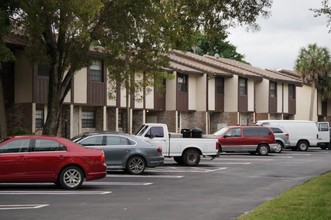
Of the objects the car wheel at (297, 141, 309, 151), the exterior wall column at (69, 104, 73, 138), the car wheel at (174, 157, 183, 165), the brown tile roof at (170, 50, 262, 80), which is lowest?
the car wheel at (174, 157, 183, 165)

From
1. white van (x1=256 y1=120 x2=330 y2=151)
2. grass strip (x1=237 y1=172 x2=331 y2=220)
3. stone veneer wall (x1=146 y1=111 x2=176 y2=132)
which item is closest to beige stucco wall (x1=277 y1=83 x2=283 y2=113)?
stone veneer wall (x1=146 y1=111 x2=176 y2=132)

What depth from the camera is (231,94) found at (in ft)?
164

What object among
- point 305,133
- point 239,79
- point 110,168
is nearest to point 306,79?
point 239,79

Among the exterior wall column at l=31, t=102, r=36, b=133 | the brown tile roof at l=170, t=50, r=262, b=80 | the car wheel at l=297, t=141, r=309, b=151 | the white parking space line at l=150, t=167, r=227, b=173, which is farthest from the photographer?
the brown tile roof at l=170, t=50, r=262, b=80

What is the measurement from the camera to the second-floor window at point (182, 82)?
44553mm

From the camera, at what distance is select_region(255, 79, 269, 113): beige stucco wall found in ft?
177

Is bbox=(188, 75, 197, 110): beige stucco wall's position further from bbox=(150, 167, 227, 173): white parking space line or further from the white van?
bbox=(150, 167, 227, 173): white parking space line

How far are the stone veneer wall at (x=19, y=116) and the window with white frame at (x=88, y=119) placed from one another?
5374mm

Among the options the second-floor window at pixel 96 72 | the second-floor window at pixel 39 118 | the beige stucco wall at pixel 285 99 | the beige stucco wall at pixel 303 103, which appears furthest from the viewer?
the beige stucco wall at pixel 303 103

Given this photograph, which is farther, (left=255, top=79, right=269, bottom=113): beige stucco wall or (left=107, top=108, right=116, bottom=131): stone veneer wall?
(left=255, top=79, right=269, bottom=113): beige stucco wall

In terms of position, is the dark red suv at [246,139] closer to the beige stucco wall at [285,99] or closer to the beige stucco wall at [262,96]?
the beige stucco wall at [262,96]

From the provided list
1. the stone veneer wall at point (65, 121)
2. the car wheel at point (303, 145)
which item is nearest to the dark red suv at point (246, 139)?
the car wheel at point (303, 145)

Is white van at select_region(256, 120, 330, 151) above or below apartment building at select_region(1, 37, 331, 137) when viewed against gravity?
below

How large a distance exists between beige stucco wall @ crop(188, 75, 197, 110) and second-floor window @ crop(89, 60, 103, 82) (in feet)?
37.0
